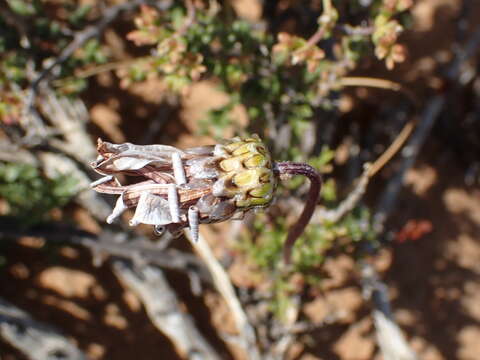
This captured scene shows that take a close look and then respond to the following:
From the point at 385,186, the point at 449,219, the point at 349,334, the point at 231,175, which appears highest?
the point at 385,186

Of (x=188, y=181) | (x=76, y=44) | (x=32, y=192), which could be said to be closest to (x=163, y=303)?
(x=32, y=192)

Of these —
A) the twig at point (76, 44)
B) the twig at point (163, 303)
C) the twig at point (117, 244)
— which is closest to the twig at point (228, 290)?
the twig at point (117, 244)

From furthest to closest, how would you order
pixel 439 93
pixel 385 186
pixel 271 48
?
pixel 385 186, pixel 439 93, pixel 271 48

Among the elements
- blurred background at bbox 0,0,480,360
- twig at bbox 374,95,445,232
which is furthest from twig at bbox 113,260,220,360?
twig at bbox 374,95,445,232

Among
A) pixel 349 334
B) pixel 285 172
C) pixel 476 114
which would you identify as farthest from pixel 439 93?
pixel 285 172

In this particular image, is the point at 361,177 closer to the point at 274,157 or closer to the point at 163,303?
the point at 274,157

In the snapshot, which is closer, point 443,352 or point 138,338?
point 138,338

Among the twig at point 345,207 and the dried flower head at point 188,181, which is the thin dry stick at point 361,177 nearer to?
the twig at point 345,207

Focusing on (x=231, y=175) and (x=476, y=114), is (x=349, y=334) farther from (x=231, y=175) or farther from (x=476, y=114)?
(x=231, y=175)
